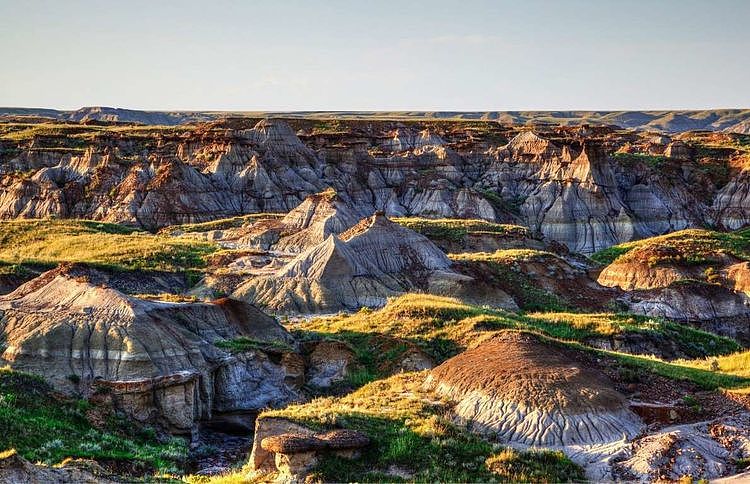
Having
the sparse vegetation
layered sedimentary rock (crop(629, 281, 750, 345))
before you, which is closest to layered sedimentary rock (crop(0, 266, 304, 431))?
layered sedimentary rock (crop(629, 281, 750, 345))

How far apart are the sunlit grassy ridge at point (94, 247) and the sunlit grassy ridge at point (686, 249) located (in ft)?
104

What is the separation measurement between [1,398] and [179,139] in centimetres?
10262

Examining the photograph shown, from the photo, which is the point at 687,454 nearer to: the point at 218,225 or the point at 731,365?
the point at 731,365

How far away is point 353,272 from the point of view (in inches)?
2009

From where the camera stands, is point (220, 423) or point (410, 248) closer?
Answer: point (220, 423)

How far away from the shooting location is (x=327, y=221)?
65875mm

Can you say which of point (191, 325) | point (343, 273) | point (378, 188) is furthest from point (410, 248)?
point (378, 188)

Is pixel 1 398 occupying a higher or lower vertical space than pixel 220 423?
higher

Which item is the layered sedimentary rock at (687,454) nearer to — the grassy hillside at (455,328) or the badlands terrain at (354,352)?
the badlands terrain at (354,352)

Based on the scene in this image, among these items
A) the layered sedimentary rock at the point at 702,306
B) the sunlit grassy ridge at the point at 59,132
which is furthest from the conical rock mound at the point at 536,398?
the sunlit grassy ridge at the point at 59,132

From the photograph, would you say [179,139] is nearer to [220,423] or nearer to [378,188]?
[378,188]

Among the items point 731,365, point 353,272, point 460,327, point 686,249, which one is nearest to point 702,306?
point 686,249

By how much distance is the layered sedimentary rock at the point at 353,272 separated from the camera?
48.3 meters

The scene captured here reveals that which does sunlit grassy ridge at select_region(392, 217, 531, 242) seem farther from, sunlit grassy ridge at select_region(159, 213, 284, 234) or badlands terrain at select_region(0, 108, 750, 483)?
sunlit grassy ridge at select_region(159, 213, 284, 234)
